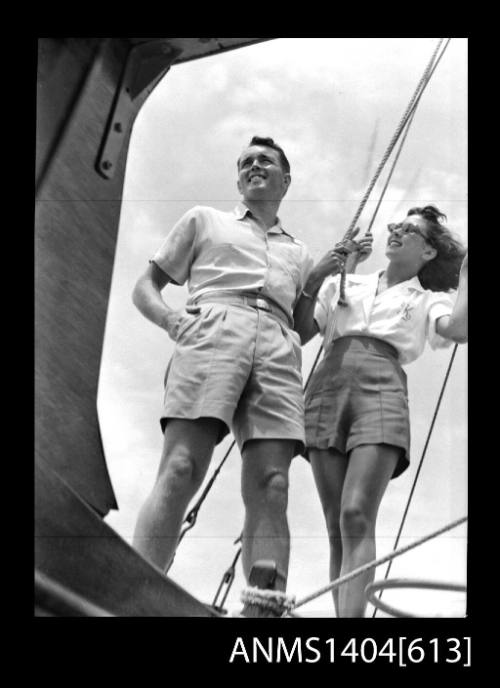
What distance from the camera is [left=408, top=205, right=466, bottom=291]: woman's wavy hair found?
6.91 meters

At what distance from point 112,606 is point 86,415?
68cm

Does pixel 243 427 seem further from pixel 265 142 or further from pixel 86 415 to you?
pixel 265 142

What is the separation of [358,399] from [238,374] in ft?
1.48

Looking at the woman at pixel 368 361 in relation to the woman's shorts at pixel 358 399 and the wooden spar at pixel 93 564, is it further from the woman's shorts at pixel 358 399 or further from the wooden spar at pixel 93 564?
the wooden spar at pixel 93 564

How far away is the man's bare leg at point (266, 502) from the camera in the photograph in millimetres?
6355

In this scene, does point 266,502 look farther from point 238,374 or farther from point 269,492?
point 238,374

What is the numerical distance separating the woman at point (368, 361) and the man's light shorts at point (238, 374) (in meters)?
0.18

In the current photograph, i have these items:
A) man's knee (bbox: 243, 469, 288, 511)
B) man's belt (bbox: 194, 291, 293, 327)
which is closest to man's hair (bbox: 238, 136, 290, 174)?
man's belt (bbox: 194, 291, 293, 327)

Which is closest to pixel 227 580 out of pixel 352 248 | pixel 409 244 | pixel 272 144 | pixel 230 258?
pixel 230 258

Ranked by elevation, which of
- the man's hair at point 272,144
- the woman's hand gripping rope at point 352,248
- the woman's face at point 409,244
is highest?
the man's hair at point 272,144

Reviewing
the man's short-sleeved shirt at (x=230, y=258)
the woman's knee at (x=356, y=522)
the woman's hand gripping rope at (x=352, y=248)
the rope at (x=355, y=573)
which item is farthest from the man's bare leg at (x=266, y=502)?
the woman's hand gripping rope at (x=352, y=248)

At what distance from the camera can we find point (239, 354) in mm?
6547

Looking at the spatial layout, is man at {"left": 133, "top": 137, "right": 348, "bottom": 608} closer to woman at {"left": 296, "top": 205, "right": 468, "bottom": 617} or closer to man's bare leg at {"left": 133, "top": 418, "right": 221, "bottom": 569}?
man's bare leg at {"left": 133, "top": 418, "right": 221, "bottom": 569}
